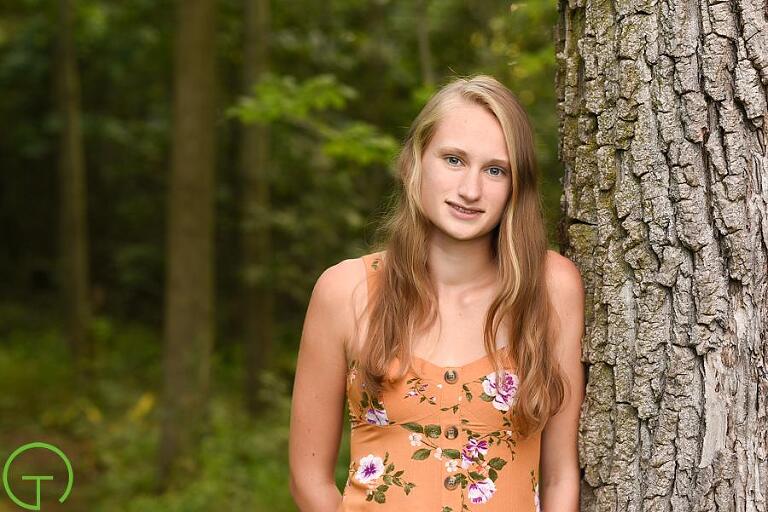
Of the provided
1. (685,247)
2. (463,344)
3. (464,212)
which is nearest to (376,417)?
(463,344)

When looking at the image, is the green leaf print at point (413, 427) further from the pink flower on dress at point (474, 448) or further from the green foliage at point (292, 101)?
the green foliage at point (292, 101)

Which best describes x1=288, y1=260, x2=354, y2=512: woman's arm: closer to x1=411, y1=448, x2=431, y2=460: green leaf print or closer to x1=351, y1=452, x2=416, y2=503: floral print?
x1=351, y1=452, x2=416, y2=503: floral print

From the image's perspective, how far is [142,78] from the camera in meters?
18.3

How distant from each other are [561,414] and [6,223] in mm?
21842

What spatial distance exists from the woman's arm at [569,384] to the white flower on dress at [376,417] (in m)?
0.46

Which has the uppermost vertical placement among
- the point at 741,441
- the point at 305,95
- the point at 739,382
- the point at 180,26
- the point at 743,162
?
the point at 180,26

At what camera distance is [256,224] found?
37.3 ft

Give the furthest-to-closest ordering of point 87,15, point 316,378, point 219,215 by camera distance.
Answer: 1. point 219,215
2. point 87,15
3. point 316,378

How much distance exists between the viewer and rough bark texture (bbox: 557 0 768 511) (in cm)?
236

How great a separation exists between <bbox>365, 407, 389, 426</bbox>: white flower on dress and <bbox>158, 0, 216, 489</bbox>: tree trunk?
22.0 ft

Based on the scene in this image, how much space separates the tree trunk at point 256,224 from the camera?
11531 mm

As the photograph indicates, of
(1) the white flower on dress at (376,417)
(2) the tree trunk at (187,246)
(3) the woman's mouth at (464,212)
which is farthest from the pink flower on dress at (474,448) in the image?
(2) the tree trunk at (187,246)

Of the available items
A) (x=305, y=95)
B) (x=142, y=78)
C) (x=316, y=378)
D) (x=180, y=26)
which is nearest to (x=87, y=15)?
(x=142, y=78)

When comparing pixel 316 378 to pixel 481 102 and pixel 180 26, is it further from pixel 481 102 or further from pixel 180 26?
pixel 180 26
